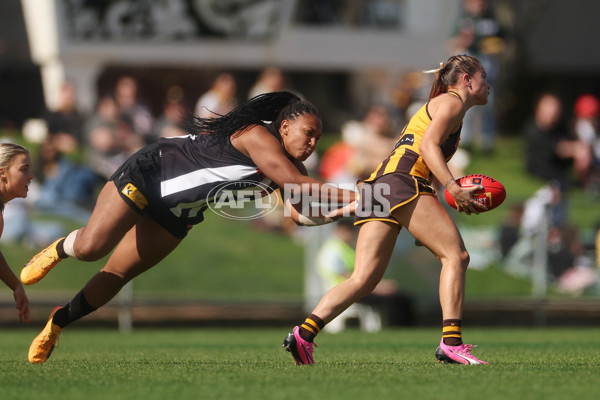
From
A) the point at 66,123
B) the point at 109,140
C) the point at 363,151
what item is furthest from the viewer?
the point at 66,123

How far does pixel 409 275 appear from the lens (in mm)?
14219

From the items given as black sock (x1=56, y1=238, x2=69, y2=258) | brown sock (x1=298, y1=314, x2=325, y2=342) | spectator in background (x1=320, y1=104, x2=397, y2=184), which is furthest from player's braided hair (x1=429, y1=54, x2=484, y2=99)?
spectator in background (x1=320, y1=104, x2=397, y2=184)

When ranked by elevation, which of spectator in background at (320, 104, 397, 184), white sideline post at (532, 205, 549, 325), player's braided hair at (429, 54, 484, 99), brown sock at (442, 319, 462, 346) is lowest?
white sideline post at (532, 205, 549, 325)

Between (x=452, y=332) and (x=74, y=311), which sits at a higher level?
(x=74, y=311)

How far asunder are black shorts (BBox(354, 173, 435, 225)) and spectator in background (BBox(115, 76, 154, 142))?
8877mm

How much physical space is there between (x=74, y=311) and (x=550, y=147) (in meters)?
10.9

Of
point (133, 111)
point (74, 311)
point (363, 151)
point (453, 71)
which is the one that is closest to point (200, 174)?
point (74, 311)

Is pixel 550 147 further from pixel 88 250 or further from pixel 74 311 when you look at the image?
pixel 88 250

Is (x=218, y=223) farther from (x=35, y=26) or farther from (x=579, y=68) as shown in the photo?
(x=579, y=68)

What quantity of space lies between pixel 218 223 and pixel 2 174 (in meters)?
7.84

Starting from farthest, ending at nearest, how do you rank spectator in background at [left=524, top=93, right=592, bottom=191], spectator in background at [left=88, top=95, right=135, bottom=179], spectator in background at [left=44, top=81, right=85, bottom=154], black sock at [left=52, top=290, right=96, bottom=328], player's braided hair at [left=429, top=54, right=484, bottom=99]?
1. spectator in background at [left=524, top=93, right=592, bottom=191]
2. spectator in background at [left=44, top=81, right=85, bottom=154]
3. spectator in background at [left=88, top=95, right=135, bottom=179]
4. black sock at [left=52, top=290, right=96, bottom=328]
5. player's braided hair at [left=429, top=54, right=484, bottom=99]

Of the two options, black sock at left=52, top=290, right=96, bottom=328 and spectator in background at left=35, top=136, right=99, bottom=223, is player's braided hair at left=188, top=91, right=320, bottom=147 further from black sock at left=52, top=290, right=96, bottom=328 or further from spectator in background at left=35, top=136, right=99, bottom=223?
spectator in background at left=35, top=136, right=99, bottom=223

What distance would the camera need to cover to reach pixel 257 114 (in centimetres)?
704

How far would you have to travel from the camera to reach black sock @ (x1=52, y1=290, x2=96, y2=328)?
7355 mm
